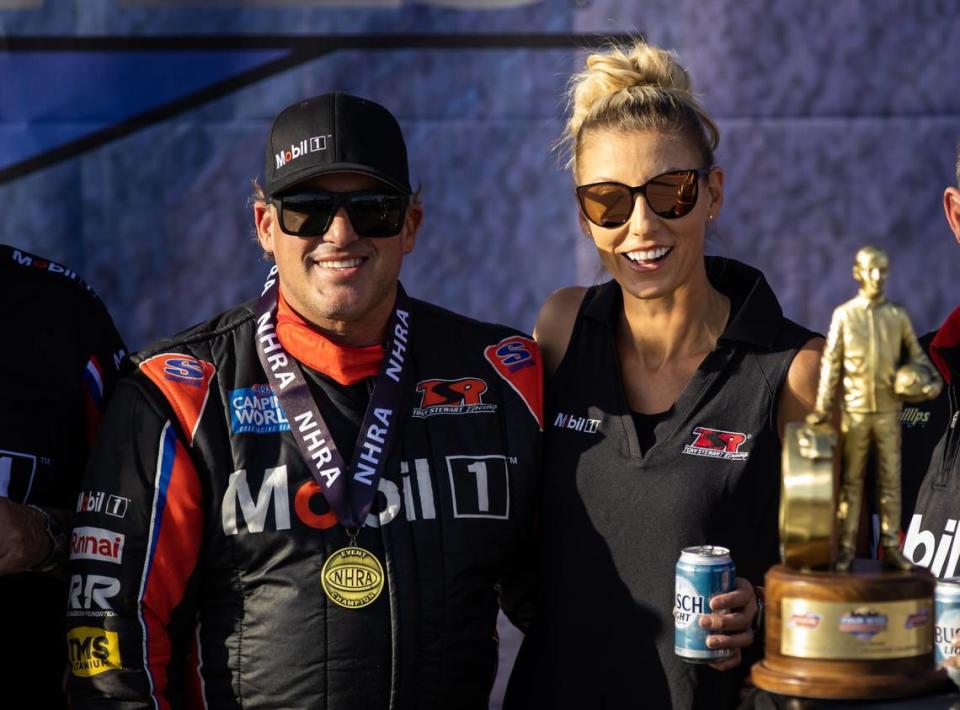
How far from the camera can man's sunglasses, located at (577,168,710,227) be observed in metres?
2.38

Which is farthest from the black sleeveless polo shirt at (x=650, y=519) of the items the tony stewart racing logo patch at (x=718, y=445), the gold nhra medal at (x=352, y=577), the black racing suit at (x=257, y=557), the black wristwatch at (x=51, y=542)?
the black wristwatch at (x=51, y=542)

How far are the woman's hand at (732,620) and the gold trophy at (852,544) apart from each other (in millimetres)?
214

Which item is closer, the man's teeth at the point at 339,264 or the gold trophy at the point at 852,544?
the gold trophy at the point at 852,544

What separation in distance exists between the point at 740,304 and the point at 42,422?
4.19 ft

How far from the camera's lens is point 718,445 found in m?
2.29

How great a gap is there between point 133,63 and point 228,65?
0.23 meters

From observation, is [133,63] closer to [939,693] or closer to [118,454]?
[118,454]

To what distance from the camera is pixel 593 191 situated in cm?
240

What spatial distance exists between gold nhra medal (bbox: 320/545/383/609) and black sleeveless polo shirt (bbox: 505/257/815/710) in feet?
1.12

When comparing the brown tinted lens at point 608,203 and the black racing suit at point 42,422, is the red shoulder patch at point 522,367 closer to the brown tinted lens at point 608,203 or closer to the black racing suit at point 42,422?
the brown tinted lens at point 608,203

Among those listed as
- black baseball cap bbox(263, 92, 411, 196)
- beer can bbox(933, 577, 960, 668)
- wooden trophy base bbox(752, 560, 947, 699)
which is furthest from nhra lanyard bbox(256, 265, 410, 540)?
beer can bbox(933, 577, 960, 668)

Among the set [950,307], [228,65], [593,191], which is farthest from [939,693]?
[228,65]

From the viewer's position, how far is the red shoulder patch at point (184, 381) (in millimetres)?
2232

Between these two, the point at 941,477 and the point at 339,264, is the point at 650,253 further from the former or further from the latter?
the point at 941,477
